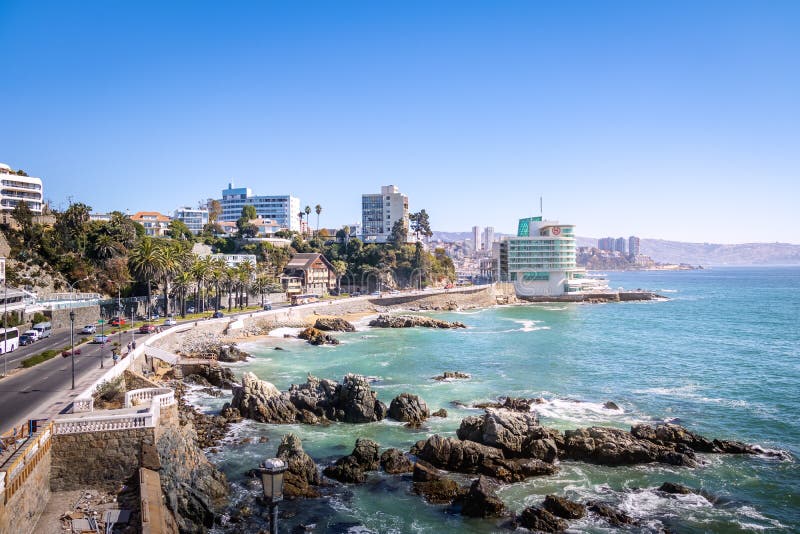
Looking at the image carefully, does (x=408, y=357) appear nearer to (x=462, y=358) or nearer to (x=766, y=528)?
(x=462, y=358)

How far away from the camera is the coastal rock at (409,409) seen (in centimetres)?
4044

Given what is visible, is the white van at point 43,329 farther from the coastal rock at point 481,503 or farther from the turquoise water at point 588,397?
the coastal rock at point 481,503

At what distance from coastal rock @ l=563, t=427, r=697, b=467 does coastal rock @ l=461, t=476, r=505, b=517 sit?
8408 millimetres

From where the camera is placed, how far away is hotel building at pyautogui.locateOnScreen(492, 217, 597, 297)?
158m

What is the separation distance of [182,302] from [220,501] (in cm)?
5611

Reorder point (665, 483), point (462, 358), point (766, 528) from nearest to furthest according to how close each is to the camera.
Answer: point (766, 528)
point (665, 483)
point (462, 358)

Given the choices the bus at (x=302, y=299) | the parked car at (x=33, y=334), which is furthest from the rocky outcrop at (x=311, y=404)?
the bus at (x=302, y=299)

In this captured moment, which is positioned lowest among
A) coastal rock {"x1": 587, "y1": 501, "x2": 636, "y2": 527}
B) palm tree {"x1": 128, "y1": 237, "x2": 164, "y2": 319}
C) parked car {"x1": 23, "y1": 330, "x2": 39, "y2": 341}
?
coastal rock {"x1": 587, "y1": 501, "x2": 636, "y2": 527}

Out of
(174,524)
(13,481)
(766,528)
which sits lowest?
(766,528)

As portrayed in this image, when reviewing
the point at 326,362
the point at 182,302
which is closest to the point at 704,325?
the point at 326,362

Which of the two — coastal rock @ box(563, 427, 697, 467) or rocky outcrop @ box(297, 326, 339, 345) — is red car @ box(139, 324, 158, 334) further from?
coastal rock @ box(563, 427, 697, 467)

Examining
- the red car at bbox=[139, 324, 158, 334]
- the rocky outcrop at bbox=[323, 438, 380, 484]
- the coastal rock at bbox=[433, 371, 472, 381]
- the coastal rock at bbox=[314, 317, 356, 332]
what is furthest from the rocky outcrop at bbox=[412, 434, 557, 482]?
the coastal rock at bbox=[314, 317, 356, 332]

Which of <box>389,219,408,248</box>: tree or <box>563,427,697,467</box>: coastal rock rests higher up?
<box>389,219,408,248</box>: tree

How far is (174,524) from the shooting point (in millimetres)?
22609
